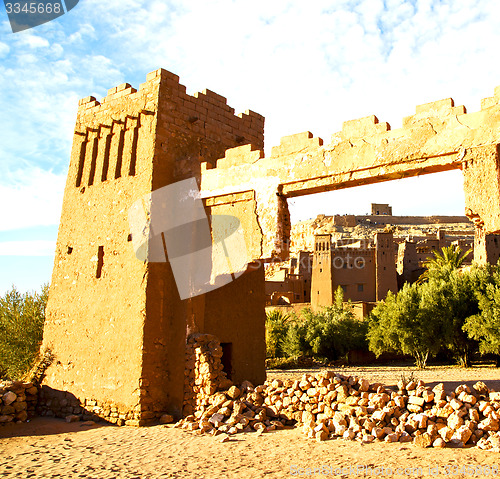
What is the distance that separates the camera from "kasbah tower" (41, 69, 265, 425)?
8.39 meters

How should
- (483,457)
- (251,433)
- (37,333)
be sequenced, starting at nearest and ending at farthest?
(483,457) → (251,433) → (37,333)

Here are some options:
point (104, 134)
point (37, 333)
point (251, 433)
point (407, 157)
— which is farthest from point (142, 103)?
point (37, 333)

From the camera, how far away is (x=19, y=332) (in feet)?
43.9

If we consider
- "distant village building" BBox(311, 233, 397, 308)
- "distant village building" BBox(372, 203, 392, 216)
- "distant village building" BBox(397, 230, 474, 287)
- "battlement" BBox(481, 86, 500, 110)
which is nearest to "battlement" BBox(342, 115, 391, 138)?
"battlement" BBox(481, 86, 500, 110)

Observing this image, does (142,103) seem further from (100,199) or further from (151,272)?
(151,272)

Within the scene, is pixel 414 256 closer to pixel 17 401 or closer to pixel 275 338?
pixel 275 338

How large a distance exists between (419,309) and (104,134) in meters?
16.5

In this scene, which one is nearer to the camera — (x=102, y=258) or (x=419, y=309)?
(x=102, y=258)

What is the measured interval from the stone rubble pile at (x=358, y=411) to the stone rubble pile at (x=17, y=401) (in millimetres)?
3491

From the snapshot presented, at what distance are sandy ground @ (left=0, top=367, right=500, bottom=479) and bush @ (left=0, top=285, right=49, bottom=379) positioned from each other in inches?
235

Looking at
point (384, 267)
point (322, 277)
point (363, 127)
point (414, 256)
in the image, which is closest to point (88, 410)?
point (363, 127)

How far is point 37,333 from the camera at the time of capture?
1355 cm

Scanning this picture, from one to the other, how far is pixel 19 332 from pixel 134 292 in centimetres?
664

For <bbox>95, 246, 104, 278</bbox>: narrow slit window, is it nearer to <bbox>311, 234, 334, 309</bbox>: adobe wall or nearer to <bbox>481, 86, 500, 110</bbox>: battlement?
<bbox>481, 86, 500, 110</bbox>: battlement
